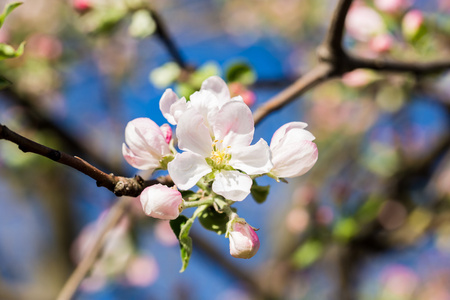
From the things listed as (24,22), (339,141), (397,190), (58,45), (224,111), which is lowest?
(397,190)

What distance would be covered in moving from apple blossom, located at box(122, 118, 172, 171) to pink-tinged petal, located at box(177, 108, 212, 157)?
54 mm

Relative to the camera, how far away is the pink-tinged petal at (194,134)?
685 mm

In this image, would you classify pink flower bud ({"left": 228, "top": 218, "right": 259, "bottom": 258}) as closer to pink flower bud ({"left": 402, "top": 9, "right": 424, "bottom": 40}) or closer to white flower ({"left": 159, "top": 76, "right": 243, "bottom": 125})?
white flower ({"left": 159, "top": 76, "right": 243, "bottom": 125})

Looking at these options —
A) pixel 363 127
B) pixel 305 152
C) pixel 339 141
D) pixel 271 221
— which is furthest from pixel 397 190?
pixel 305 152

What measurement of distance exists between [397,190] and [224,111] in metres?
1.80

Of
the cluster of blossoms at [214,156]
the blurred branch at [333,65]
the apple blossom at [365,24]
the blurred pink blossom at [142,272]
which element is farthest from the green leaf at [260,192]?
the blurred pink blossom at [142,272]

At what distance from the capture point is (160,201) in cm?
65

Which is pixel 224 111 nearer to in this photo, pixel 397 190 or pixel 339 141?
pixel 397 190

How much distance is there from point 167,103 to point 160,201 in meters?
0.19

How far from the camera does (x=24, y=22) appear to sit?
3.43 metres

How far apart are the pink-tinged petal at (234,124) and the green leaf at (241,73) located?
1.68ft

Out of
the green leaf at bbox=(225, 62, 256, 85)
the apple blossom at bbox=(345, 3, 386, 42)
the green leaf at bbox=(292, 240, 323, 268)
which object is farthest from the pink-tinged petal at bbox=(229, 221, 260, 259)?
the apple blossom at bbox=(345, 3, 386, 42)

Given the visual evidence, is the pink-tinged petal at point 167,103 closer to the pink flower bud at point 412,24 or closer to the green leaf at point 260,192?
the green leaf at point 260,192

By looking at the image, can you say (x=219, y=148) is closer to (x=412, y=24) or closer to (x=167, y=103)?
(x=167, y=103)
